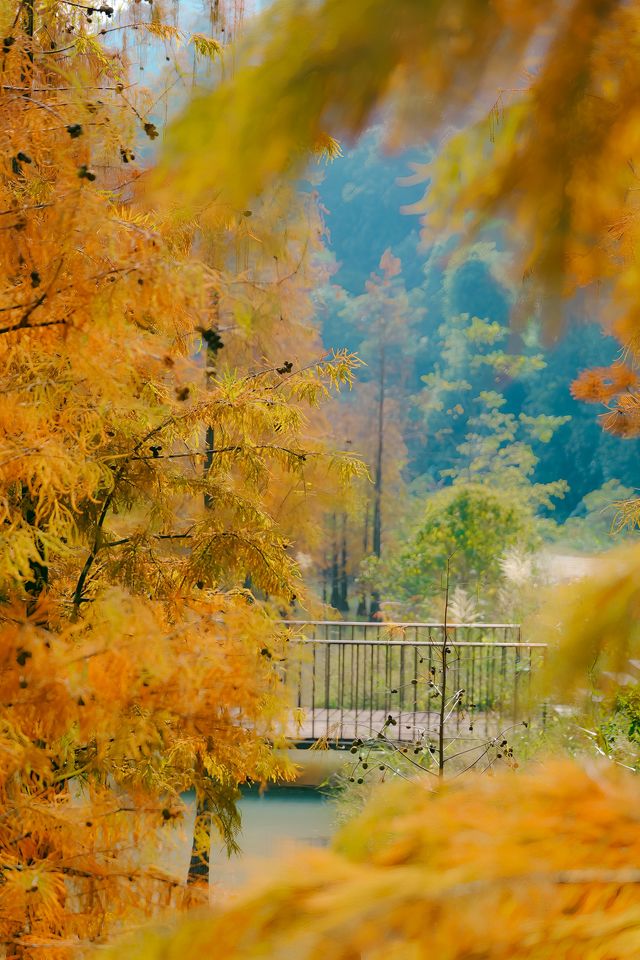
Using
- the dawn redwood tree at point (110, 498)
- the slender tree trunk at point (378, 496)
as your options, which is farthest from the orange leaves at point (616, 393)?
the slender tree trunk at point (378, 496)

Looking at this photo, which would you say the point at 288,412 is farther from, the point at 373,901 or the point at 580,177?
the point at 373,901

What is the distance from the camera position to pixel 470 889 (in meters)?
0.58

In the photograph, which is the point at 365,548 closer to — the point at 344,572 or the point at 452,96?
the point at 344,572

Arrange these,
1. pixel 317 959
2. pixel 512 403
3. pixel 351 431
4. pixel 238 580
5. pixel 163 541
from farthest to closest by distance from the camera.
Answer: pixel 512 403, pixel 351 431, pixel 163 541, pixel 238 580, pixel 317 959

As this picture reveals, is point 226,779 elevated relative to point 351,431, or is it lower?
lower

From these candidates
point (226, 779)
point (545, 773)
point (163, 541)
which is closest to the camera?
point (545, 773)

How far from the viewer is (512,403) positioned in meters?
21.2

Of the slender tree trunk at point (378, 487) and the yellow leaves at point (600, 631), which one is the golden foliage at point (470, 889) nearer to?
the yellow leaves at point (600, 631)

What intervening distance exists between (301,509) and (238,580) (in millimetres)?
5833

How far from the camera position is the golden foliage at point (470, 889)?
1.90 ft

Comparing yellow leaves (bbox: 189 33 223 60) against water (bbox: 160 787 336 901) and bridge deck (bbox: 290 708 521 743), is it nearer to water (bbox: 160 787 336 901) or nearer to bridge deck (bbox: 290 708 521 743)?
water (bbox: 160 787 336 901)

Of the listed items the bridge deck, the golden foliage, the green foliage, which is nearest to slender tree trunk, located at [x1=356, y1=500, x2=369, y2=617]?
the green foliage

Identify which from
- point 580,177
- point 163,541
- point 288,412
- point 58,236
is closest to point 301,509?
point 163,541

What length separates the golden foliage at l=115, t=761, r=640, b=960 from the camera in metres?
0.58
